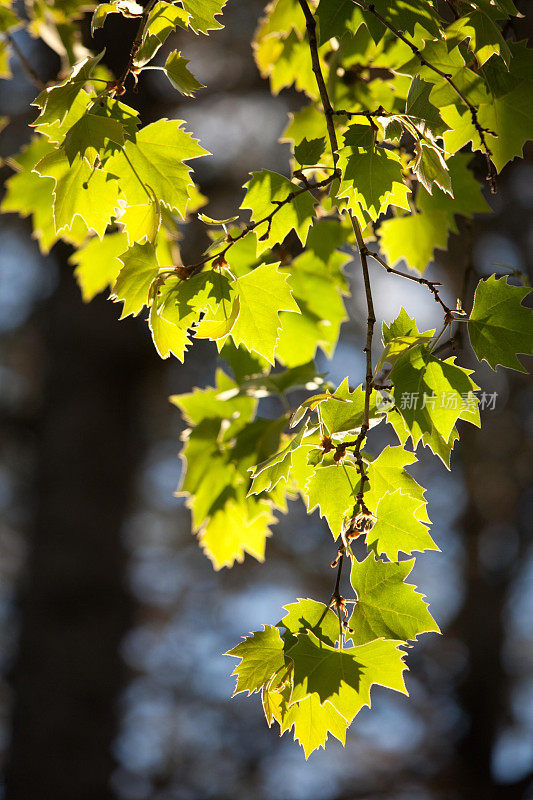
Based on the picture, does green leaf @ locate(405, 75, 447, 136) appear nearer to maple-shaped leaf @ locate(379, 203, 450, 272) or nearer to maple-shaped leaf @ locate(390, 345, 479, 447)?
maple-shaped leaf @ locate(390, 345, 479, 447)

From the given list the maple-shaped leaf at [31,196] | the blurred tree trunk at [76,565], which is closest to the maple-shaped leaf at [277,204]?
the maple-shaped leaf at [31,196]

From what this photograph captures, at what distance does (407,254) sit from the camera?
1.27m

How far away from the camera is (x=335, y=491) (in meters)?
0.77

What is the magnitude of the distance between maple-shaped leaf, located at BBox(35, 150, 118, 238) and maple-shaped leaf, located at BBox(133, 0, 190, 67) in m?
0.12

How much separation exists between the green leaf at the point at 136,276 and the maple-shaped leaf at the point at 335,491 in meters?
0.27

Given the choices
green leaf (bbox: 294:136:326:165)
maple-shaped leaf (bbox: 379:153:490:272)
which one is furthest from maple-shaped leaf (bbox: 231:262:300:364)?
maple-shaped leaf (bbox: 379:153:490:272)

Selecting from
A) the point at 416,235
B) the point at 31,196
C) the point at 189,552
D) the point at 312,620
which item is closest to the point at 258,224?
the point at 312,620

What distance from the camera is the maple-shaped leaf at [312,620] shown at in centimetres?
74

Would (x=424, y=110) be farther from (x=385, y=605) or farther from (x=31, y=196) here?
(x=31, y=196)

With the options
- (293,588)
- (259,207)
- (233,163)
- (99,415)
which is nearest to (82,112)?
(259,207)

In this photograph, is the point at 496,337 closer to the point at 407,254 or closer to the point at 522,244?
the point at 407,254

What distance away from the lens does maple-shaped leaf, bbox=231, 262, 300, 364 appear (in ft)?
2.64

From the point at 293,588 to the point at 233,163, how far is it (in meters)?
2.97

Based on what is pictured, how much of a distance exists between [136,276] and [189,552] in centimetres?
484
